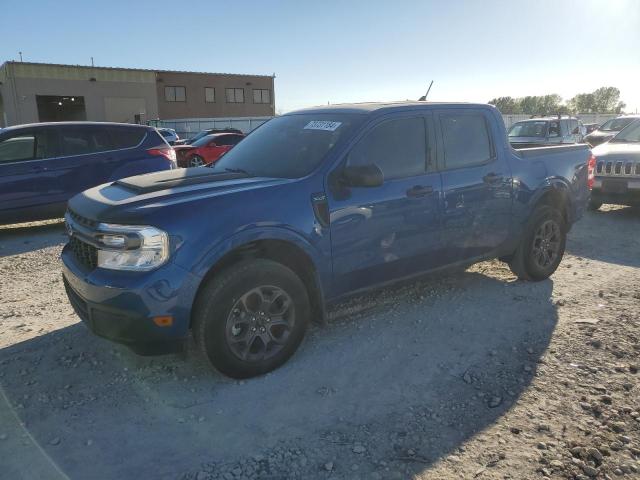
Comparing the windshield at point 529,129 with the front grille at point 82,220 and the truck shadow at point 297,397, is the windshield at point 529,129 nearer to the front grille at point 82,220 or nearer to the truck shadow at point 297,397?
the truck shadow at point 297,397

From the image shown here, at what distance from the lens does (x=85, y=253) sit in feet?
11.0

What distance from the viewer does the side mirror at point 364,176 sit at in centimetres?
348

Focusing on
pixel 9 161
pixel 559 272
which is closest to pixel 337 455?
pixel 559 272

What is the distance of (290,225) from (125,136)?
6.15m

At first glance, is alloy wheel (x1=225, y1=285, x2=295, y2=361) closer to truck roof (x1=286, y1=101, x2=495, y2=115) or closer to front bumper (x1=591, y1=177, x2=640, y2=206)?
truck roof (x1=286, y1=101, x2=495, y2=115)

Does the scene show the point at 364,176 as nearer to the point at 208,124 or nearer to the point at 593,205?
the point at 593,205

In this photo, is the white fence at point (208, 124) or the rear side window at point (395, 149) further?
the white fence at point (208, 124)

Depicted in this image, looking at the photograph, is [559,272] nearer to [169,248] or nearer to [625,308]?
[625,308]

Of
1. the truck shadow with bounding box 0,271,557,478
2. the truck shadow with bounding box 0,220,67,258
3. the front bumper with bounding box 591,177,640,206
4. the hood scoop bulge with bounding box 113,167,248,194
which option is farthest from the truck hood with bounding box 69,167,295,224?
the front bumper with bounding box 591,177,640,206

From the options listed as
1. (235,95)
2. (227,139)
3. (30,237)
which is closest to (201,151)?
(227,139)

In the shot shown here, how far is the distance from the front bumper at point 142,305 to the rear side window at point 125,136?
19.1ft

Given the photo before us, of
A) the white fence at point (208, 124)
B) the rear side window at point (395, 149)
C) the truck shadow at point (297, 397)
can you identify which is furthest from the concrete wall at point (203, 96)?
the truck shadow at point (297, 397)

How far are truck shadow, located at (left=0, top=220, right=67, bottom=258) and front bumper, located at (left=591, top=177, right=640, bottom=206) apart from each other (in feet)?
28.7

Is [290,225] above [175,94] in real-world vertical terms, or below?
Result: below
